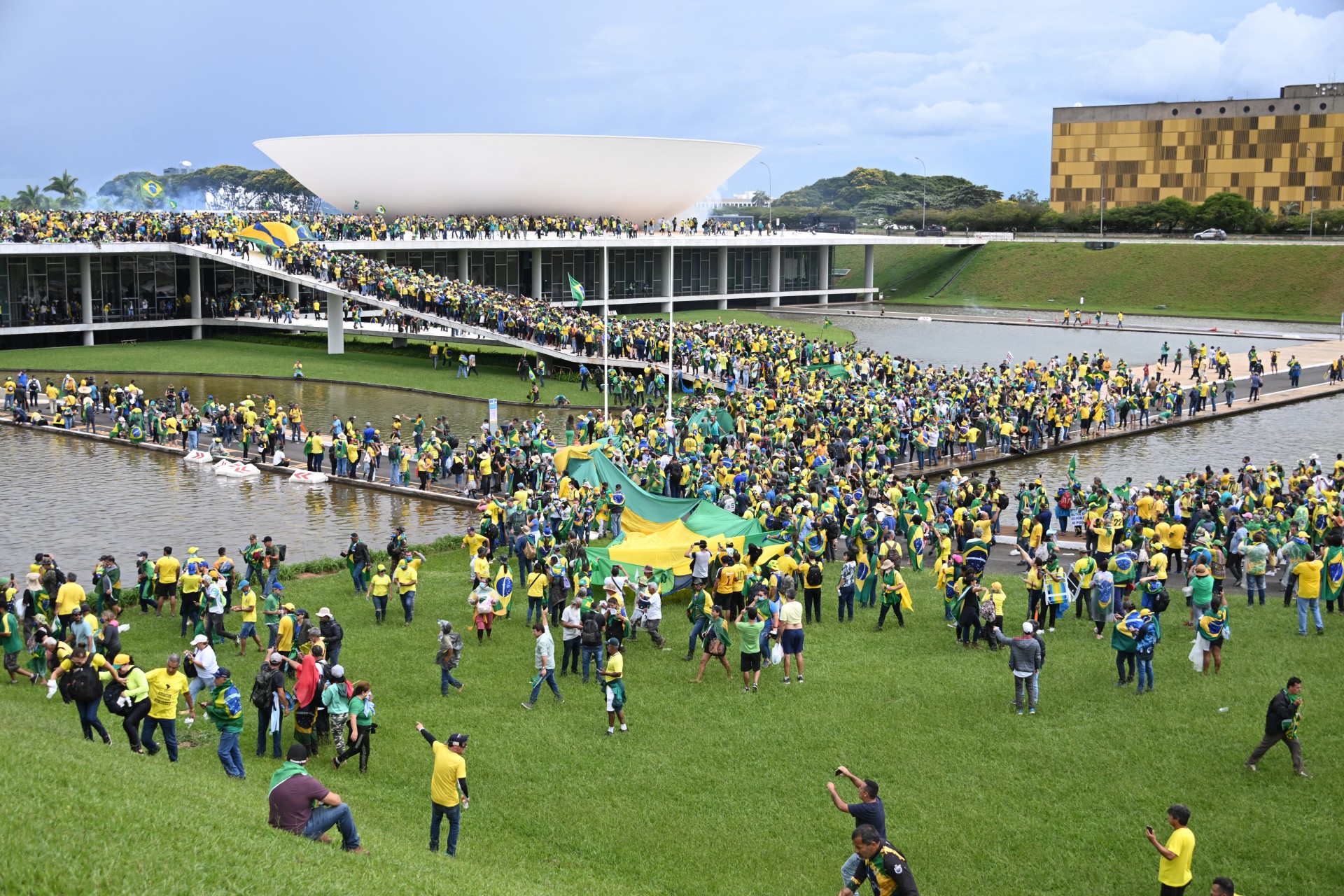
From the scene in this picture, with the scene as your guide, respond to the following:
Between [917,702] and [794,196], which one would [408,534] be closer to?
[917,702]

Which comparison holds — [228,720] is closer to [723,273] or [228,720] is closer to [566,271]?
[566,271]

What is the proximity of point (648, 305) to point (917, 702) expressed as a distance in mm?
57039

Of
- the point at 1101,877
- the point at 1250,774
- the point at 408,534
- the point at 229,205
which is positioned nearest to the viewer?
the point at 1101,877

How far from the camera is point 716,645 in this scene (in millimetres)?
14086

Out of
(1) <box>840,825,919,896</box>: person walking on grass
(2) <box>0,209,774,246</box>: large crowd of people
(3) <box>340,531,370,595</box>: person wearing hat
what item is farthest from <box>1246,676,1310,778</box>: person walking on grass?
(2) <box>0,209,774,246</box>: large crowd of people

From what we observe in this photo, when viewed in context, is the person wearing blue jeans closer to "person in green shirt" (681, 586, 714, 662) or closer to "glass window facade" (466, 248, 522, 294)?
"person in green shirt" (681, 586, 714, 662)

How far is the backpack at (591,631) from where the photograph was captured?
14195mm

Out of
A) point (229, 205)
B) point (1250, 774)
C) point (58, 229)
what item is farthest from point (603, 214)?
point (229, 205)

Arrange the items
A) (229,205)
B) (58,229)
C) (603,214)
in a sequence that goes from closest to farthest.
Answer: (58,229) < (603,214) < (229,205)

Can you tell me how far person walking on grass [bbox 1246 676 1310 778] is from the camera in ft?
36.0

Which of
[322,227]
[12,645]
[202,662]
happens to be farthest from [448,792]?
[322,227]

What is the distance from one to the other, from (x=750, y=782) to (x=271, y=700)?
479cm

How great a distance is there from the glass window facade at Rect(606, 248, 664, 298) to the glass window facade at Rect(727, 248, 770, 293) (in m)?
4.59

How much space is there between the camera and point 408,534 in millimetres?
23375
